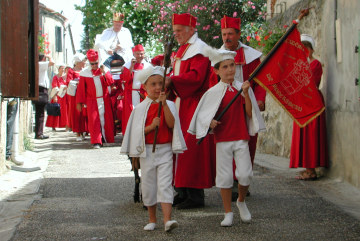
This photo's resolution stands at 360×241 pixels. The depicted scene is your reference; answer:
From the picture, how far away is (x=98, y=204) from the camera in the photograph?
22.9 ft

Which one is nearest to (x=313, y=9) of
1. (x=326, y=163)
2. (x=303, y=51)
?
(x=326, y=163)

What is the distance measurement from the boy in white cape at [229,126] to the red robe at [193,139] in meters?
0.65

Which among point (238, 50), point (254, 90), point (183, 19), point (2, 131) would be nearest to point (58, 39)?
point (2, 131)

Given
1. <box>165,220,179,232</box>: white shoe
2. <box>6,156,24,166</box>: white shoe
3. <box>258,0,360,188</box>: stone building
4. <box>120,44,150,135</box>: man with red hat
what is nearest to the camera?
<box>165,220,179,232</box>: white shoe

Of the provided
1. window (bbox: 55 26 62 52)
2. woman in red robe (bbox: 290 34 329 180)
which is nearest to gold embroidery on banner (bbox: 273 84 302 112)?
woman in red robe (bbox: 290 34 329 180)

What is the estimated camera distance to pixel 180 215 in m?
6.33

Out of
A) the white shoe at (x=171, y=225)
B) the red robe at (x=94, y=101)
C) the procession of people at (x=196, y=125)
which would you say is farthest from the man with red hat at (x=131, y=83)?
the white shoe at (x=171, y=225)

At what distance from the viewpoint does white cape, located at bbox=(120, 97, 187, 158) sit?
5707 millimetres

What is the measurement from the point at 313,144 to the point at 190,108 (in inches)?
101

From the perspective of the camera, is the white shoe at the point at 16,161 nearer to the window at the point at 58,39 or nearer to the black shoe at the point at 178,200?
the black shoe at the point at 178,200

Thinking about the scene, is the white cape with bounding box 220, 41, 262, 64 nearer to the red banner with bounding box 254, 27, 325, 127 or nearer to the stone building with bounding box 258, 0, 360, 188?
the red banner with bounding box 254, 27, 325, 127

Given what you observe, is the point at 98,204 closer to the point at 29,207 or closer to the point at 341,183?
the point at 29,207

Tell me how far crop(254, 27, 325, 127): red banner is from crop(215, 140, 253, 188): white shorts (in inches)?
26.3

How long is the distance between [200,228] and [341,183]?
3.02 meters
